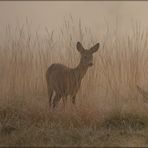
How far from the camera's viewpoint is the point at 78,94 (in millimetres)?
7859

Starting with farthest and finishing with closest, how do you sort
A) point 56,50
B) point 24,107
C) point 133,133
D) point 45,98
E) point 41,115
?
1. point 56,50
2. point 45,98
3. point 24,107
4. point 41,115
5. point 133,133

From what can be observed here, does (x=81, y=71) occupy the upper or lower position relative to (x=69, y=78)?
upper

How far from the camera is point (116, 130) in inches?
251

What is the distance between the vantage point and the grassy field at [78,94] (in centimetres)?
591

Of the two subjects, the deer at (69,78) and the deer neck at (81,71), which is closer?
the deer at (69,78)

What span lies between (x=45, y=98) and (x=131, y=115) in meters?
2.30

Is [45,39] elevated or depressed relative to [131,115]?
elevated

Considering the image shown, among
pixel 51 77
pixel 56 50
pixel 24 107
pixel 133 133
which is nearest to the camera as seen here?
pixel 133 133

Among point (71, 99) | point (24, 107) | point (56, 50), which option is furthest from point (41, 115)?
point (56, 50)

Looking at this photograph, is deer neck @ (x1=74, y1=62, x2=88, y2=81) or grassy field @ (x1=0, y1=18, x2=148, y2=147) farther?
deer neck @ (x1=74, y1=62, x2=88, y2=81)

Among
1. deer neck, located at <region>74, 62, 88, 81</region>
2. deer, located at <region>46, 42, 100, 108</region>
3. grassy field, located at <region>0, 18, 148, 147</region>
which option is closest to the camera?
grassy field, located at <region>0, 18, 148, 147</region>

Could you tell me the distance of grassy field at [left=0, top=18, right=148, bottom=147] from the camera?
233 inches

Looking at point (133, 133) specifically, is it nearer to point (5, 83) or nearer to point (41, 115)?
point (41, 115)

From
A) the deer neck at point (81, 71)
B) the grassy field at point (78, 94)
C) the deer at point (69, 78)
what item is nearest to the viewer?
the grassy field at point (78, 94)
